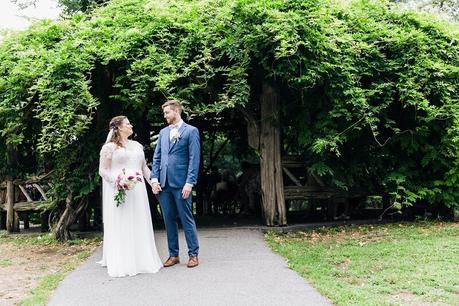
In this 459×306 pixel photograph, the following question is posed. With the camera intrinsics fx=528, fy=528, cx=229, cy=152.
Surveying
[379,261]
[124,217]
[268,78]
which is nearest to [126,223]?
[124,217]

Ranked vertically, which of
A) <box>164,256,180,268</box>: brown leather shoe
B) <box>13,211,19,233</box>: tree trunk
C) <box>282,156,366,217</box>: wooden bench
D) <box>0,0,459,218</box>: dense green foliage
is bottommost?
<box>164,256,180,268</box>: brown leather shoe

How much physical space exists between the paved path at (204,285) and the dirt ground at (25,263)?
628 mm

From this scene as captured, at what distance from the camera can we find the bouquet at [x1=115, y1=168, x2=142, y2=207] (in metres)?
Result: 6.76

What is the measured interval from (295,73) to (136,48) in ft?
9.58

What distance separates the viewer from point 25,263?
28.5 feet

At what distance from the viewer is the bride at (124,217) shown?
6.77 meters

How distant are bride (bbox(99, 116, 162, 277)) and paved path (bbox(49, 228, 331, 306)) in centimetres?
19

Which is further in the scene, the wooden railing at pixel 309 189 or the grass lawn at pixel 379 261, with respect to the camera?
the wooden railing at pixel 309 189

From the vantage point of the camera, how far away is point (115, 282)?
21.1ft

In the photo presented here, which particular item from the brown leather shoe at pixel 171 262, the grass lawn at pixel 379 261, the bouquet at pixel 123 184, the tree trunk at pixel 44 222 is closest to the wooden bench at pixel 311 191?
the grass lawn at pixel 379 261

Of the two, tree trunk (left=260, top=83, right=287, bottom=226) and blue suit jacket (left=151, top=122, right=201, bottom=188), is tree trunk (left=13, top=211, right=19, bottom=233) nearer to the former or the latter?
tree trunk (left=260, top=83, right=287, bottom=226)

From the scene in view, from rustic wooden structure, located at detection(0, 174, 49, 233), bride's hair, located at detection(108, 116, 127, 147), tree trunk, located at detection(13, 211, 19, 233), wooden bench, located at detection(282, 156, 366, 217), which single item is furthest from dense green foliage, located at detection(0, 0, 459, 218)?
bride's hair, located at detection(108, 116, 127, 147)

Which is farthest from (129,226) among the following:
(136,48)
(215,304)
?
(136,48)

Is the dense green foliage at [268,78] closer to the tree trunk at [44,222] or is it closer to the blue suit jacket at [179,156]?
the tree trunk at [44,222]
